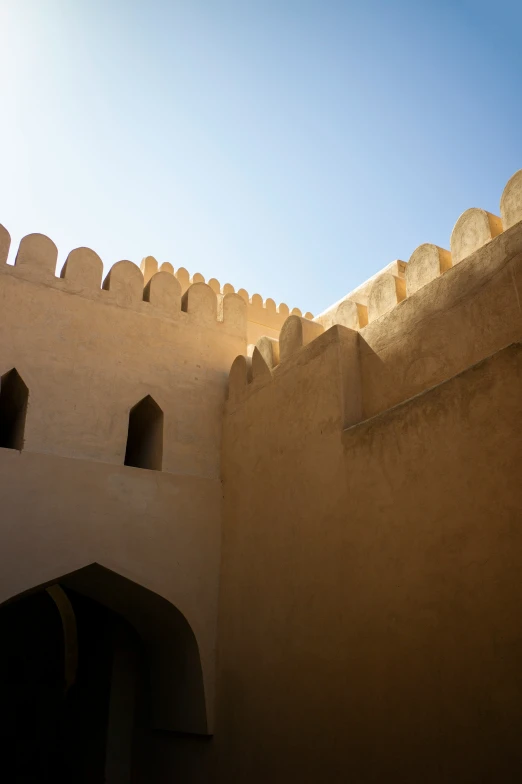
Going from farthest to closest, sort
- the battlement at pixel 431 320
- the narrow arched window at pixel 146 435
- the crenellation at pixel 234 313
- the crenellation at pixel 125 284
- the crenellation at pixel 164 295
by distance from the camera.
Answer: the crenellation at pixel 234 313 → the crenellation at pixel 164 295 → the crenellation at pixel 125 284 → the narrow arched window at pixel 146 435 → the battlement at pixel 431 320

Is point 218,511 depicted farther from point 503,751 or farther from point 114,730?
point 503,751

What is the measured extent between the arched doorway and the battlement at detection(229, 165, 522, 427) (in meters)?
2.25

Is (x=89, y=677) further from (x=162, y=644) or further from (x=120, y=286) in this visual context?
(x=120, y=286)

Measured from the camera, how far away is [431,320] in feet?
12.4

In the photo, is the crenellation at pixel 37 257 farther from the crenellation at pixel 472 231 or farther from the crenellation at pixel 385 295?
the crenellation at pixel 472 231

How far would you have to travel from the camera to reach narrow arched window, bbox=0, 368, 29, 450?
486 cm

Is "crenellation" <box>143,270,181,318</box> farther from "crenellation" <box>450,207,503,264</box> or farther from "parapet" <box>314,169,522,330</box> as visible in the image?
"crenellation" <box>450,207,503,264</box>

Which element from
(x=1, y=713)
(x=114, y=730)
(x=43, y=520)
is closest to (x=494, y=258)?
(x=43, y=520)

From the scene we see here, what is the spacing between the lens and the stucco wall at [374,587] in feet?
9.20

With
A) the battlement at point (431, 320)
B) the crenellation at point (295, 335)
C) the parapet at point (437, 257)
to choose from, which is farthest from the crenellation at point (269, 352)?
the parapet at point (437, 257)

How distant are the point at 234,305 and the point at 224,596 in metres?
2.63

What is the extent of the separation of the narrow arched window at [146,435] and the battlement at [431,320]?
1.20 m

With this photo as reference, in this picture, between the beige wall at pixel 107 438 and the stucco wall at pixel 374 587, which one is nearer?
the stucco wall at pixel 374 587

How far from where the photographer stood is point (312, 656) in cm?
386
